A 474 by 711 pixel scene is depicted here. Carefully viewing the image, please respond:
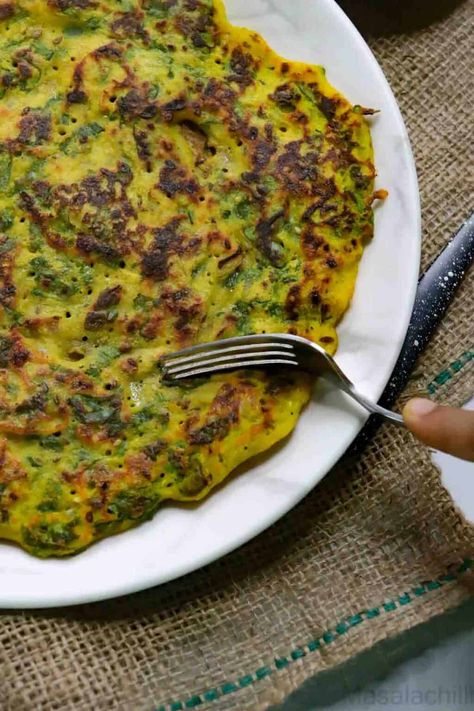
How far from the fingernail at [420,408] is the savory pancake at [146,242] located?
323 millimetres

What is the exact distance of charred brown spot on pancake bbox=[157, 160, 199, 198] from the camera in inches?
98.7

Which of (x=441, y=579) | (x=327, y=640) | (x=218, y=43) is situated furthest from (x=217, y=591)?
(x=218, y=43)

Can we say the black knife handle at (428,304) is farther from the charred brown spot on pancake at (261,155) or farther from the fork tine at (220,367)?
the charred brown spot on pancake at (261,155)

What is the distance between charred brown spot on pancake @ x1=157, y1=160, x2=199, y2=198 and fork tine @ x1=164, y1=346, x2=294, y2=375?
478mm

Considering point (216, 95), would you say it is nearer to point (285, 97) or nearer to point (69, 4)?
point (285, 97)

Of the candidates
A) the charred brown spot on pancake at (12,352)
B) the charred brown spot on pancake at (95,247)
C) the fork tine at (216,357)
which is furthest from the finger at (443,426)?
the charred brown spot on pancake at (12,352)

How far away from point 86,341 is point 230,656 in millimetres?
1098

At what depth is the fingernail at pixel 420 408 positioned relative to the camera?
7.78ft

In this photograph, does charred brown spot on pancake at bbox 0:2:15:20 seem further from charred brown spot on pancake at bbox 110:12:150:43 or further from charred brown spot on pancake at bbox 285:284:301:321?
charred brown spot on pancake at bbox 285:284:301:321

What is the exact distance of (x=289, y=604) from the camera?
275 cm

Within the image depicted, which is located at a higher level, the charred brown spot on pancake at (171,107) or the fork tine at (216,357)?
the charred brown spot on pancake at (171,107)

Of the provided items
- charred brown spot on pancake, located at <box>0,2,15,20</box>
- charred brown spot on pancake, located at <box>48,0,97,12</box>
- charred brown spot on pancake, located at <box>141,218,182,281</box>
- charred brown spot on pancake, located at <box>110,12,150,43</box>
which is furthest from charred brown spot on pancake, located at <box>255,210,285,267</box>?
charred brown spot on pancake, located at <box>0,2,15,20</box>

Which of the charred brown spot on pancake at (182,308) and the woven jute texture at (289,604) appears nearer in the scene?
the charred brown spot on pancake at (182,308)

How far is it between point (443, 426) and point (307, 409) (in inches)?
17.7
